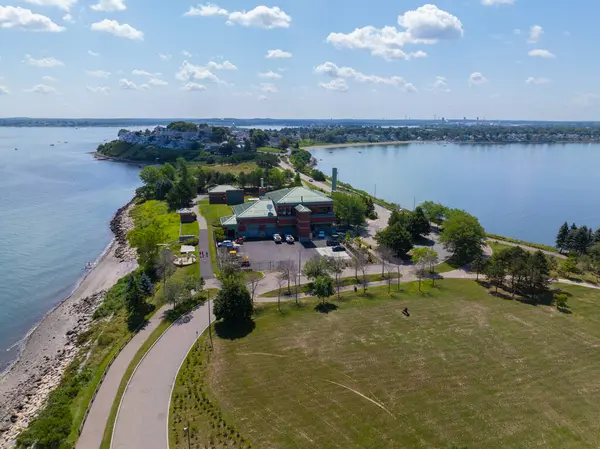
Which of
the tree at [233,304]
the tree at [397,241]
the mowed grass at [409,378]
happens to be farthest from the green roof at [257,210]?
the tree at [233,304]

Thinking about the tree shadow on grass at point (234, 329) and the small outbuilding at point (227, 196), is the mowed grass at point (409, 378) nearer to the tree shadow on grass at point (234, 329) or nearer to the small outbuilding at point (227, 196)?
the tree shadow on grass at point (234, 329)

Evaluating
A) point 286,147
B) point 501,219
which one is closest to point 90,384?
point 501,219

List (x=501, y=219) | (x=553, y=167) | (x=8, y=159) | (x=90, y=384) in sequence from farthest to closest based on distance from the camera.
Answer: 1. (x=8, y=159)
2. (x=553, y=167)
3. (x=501, y=219)
4. (x=90, y=384)

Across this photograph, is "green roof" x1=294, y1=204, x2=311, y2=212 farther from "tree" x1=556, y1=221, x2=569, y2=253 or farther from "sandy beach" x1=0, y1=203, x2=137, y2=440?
"tree" x1=556, y1=221, x2=569, y2=253

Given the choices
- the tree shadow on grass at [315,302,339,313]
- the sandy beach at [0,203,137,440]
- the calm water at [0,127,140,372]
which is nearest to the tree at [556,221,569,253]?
the tree shadow on grass at [315,302,339,313]

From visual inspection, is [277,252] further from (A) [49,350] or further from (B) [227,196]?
(B) [227,196]

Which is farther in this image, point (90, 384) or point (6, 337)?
point (6, 337)

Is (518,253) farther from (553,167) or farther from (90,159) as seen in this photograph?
(90,159)
